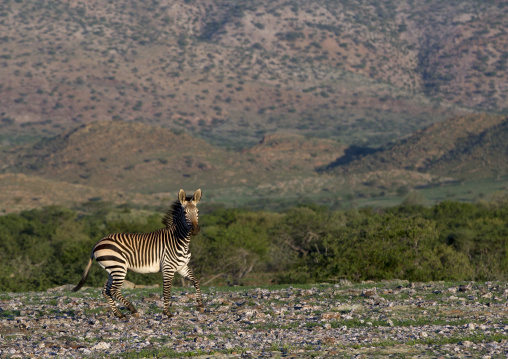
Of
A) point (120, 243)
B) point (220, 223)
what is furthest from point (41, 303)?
point (220, 223)

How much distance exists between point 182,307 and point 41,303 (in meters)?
4.11

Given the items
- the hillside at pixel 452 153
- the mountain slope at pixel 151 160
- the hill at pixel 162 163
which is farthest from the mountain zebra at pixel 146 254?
the hillside at pixel 452 153

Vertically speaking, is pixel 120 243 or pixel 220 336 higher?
pixel 120 243

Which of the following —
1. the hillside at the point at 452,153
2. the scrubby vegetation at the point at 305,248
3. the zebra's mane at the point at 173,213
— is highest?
the hillside at the point at 452,153

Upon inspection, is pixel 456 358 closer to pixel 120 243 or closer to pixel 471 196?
pixel 120 243

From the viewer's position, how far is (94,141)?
17362 centimetres

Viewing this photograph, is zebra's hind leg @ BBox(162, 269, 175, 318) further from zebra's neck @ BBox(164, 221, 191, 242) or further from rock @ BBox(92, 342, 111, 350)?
rock @ BBox(92, 342, 111, 350)

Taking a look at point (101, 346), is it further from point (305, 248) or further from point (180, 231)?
point (305, 248)

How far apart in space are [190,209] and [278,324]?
321cm

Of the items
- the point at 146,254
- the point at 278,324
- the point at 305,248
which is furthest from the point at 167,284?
the point at 305,248

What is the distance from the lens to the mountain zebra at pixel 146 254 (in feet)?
56.6

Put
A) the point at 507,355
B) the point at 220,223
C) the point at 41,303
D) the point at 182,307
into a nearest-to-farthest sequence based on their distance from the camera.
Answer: the point at 507,355
the point at 182,307
the point at 41,303
the point at 220,223

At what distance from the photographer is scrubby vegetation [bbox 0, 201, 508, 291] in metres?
32.2

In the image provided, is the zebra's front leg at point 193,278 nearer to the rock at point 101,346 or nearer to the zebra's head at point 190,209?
the zebra's head at point 190,209
